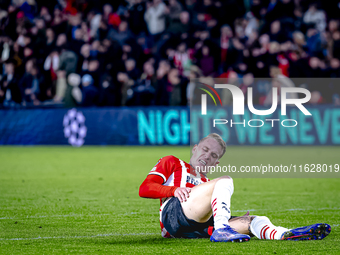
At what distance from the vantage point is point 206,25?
64.3ft

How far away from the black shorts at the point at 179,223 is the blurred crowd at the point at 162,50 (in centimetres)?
1168

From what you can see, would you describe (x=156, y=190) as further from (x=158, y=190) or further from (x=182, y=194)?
(x=182, y=194)

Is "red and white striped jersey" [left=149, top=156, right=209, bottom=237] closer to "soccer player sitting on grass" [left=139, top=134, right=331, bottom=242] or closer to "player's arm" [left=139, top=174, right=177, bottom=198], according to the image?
"soccer player sitting on grass" [left=139, top=134, right=331, bottom=242]

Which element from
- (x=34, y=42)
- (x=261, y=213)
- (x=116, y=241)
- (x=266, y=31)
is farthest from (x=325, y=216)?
(x=34, y=42)

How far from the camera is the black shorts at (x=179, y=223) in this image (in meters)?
5.27

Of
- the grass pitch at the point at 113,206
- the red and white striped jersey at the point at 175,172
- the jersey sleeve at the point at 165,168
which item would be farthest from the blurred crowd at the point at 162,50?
the jersey sleeve at the point at 165,168

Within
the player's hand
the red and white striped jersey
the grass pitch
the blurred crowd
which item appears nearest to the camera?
the player's hand

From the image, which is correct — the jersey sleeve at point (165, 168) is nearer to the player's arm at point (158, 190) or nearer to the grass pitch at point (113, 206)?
the player's arm at point (158, 190)

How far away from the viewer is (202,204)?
509cm

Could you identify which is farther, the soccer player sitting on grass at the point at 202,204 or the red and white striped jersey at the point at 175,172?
the red and white striped jersey at the point at 175,172

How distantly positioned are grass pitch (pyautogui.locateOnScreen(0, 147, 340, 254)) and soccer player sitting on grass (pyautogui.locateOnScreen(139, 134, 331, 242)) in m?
0.10

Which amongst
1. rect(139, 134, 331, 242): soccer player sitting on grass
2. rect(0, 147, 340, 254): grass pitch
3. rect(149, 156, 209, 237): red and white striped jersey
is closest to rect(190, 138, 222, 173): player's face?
rect(139, 134, 331, 242): soccer player sitting on grass

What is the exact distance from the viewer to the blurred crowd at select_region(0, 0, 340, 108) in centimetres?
1762

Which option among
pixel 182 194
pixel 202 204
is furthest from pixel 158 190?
pixel 202 204
